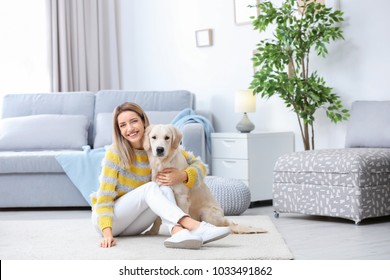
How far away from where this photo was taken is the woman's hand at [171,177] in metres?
3.34

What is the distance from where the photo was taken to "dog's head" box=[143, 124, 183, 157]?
10.9 feet

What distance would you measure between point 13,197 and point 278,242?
2535 mm

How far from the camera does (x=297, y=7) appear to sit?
5598mm

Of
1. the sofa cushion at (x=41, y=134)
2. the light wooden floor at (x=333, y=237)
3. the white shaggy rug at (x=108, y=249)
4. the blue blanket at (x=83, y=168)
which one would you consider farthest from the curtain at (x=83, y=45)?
the light wooden floor at (x=333, y=237)

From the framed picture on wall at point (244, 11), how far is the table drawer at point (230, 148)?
3.42 ft

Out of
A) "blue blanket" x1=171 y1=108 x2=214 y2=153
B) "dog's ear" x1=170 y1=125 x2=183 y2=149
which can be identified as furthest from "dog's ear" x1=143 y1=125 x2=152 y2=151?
"blue blanket" x1=171 y1=108 x2=214 y2=153

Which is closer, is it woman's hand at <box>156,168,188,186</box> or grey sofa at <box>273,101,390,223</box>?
woman's hand at <box>156,168,188,186</box>

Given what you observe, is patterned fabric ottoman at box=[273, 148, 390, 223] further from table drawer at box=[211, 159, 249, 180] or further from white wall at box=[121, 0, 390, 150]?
white wall at box=[121, 0, 390, 150]

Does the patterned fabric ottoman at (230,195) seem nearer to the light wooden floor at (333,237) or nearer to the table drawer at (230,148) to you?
the light wooden floor at (333,237)

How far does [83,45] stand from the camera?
6.82 metres

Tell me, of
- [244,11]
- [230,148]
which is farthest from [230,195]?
[244,11]

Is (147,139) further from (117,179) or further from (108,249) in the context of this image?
(108,249)
